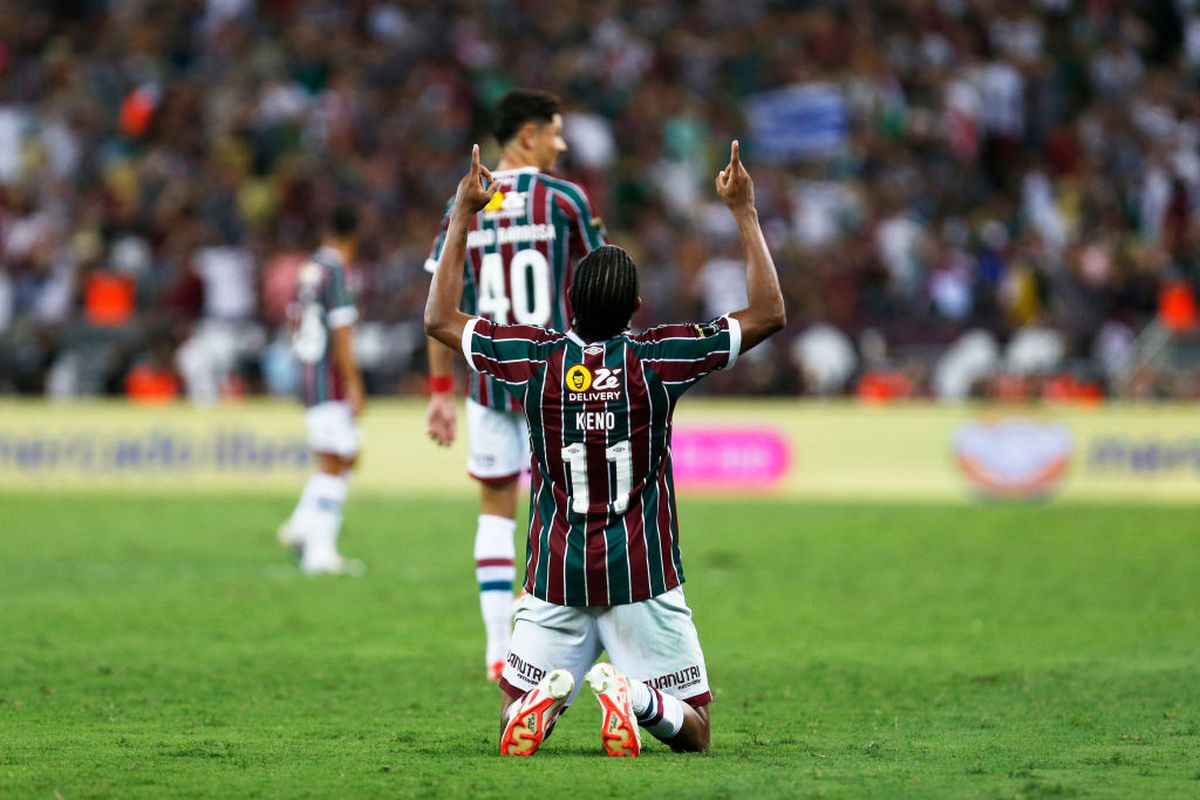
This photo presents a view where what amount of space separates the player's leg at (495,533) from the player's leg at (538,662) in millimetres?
1926

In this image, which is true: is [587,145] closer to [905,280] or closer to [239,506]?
[905,280]

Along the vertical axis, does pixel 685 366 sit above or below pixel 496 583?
above

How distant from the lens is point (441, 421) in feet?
27.3

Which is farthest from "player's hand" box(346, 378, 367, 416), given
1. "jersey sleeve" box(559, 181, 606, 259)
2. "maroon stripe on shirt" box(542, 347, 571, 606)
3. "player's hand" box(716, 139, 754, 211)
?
"player's hand" box(716, 139, 754, 211)

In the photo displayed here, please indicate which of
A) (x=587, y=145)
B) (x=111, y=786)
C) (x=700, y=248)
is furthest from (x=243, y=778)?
(x=587, y=145)

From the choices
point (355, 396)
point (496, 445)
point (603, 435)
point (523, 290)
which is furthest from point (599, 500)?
point (355, 396)

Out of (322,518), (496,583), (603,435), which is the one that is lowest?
(496,583)

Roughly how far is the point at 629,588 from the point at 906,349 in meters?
15.6

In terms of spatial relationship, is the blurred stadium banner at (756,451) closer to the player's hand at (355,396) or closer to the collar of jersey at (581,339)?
the player's hand at (355,396)

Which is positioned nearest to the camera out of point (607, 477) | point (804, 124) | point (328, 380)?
point (607, 477)

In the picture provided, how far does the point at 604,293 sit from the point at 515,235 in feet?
7.47

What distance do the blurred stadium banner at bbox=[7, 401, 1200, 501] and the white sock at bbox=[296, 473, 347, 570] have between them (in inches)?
244

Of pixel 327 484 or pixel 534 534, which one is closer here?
pixel 534 534

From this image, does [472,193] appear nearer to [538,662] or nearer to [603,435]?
[603,435]
